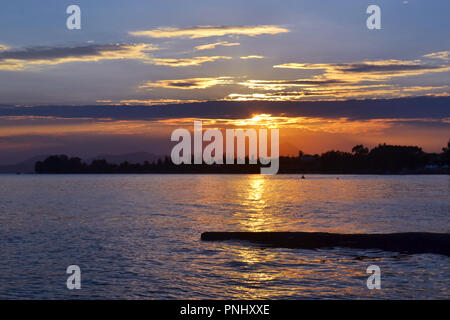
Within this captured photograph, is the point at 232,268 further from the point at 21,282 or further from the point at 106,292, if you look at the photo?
the point at 21,282

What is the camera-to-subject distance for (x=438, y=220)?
50719 mm

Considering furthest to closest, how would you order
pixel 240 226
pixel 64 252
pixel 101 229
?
pixel 240 226, pixel 101 229, pixel 64 252

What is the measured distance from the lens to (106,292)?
2044 centimetres

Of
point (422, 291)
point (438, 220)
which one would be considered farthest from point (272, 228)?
point (422, 291)

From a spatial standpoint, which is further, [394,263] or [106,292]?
[394,263]
